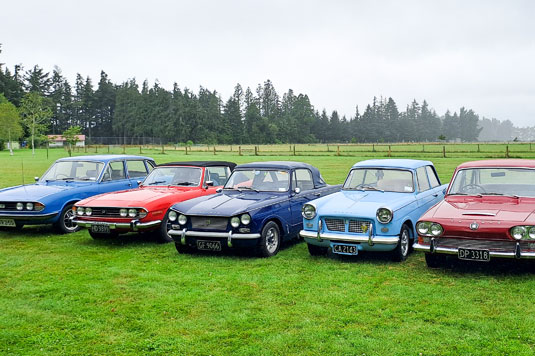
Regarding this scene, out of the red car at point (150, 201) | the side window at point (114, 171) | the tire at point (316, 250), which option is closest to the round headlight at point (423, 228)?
the tire at point (316, 250)

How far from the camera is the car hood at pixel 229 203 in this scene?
8.12 metres

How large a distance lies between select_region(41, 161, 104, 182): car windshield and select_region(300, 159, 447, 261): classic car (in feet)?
19.3

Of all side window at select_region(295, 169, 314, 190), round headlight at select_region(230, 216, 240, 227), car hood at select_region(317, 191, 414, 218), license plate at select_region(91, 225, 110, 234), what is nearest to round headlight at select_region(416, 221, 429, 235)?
car hood at select_region(317, 191, 414, 218)

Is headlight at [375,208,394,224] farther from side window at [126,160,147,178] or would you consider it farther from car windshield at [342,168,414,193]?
side window at [126,160,147,178]

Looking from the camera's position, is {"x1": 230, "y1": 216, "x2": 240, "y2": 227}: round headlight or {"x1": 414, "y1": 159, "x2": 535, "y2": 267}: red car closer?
{"x1": 414, "y1": 159, "x2": 535, "y2": 267}: red car

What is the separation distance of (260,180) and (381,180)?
2251mm

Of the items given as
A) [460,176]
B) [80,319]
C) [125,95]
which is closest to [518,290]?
[460,176]

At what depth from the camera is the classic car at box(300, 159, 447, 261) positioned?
7.48m

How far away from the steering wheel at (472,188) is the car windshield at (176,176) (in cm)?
521

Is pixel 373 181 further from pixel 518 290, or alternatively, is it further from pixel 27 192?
pixel 27 192

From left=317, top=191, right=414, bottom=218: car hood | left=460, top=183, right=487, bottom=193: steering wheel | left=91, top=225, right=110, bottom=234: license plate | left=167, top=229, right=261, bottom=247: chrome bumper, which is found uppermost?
left=460, top=183, right=487, bottom=193: steering wheel

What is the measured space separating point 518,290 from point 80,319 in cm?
528

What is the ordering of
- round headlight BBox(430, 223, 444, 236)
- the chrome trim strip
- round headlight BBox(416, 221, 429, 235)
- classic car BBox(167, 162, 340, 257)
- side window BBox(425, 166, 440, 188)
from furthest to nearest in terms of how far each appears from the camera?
1. side window BBox(425, 166, 440, 188)
2. classic car BBox(167, 162, 340, 257)
3. the chrome trim strip
4. round headlight BBox(416, 221, 429, 235)
5. round headlight BBox(430, 223, 444, 236)

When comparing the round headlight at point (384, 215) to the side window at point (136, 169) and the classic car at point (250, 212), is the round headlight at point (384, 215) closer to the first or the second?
the classic car at point (250, 212)
